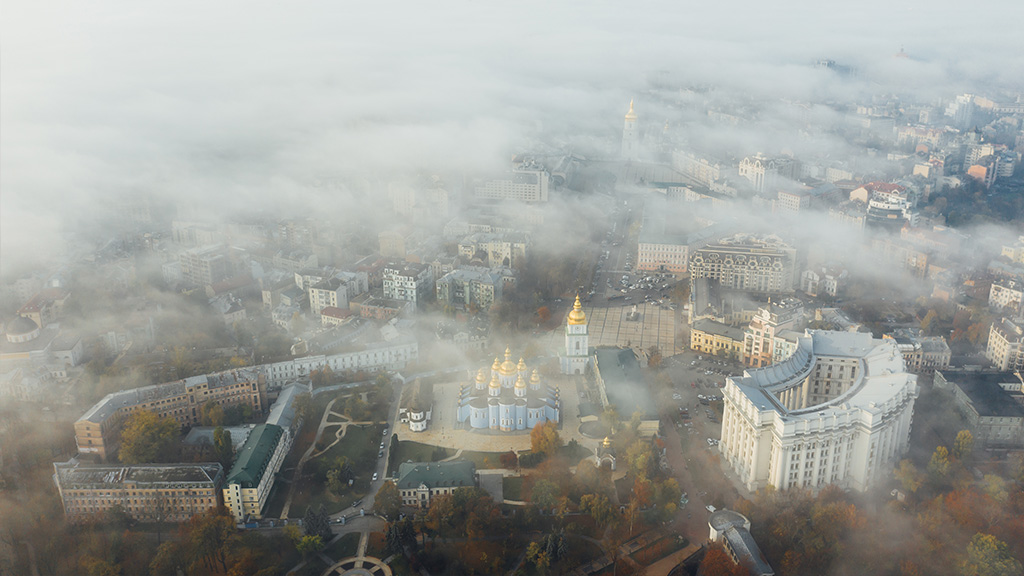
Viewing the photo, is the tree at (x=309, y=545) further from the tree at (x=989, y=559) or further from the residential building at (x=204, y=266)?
the residential building at (x=204, y=266)

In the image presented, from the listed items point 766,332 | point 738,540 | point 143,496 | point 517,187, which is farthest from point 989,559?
point 517,187

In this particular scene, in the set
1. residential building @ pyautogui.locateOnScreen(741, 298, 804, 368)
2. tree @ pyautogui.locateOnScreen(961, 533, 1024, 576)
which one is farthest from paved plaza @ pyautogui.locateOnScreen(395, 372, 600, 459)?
tree @ pyautogui.locateOnScreen(961, 533, 1024, 576)

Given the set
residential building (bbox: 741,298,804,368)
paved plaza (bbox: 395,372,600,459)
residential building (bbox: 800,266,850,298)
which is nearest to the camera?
paved plaza (bbox: 395,372,600,459)

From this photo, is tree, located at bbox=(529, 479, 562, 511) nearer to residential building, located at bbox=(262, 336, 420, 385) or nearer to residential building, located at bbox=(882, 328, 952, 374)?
residential building, located at bbox=(262, 336, 420, 385)

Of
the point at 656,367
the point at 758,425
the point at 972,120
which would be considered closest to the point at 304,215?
the point at 656,367

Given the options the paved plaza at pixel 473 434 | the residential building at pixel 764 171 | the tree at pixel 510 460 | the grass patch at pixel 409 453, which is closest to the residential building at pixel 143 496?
the grass patch at pixel 409 453
